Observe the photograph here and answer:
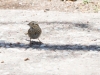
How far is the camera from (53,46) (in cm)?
764

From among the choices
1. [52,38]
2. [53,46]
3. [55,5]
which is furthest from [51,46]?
[55,5]

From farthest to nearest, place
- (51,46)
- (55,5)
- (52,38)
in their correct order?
1. (55,5)
2. (52,38)
3. (51,46)

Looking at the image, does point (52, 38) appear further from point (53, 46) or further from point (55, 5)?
point (55, 5)

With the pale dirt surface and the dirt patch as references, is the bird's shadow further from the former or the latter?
the dirt patch

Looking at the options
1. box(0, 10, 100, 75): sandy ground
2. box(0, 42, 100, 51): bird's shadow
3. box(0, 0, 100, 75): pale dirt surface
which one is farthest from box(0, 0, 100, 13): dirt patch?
box(0, 42, 100, 51): bird's shadow

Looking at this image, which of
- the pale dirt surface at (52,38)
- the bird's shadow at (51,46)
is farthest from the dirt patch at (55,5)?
the bird's shadow at (51,46)

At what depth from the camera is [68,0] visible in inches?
478

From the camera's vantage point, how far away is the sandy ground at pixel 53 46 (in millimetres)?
6344

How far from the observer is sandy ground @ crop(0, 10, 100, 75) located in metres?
6.34

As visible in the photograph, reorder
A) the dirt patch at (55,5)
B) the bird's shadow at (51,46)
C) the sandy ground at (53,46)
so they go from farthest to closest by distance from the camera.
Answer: the dirt patch at (55,5)
the bird's shadow at (51,46)
the sandy ground at (53,46)

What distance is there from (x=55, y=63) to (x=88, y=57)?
0.65m

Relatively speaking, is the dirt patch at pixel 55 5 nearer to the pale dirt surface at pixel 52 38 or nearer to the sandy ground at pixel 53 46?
the pale dirt surface at pixel 52 38

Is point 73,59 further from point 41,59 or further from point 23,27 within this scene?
point 23,27

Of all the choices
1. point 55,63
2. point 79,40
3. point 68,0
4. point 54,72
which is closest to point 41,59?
point 55,63
